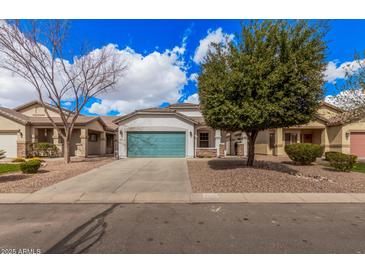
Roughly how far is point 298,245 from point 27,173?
478 inches

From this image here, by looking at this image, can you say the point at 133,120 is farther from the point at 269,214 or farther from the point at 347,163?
the point at 347,163

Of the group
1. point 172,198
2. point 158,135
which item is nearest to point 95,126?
point 158,135

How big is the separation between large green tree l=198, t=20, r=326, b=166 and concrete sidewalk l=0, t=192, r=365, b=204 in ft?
10.6

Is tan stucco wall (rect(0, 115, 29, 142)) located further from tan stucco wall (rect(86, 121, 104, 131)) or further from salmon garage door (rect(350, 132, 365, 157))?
salmon garage door (rect(350, 132, 365, 157))

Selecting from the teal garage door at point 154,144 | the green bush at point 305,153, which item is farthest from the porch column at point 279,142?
the teal garage door at point 154,144

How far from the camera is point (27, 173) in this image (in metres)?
9.45

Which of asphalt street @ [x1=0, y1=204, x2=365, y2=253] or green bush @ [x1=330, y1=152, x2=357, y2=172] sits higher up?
green bush @ [x1=330, y1=152, x2=357, y2=172]

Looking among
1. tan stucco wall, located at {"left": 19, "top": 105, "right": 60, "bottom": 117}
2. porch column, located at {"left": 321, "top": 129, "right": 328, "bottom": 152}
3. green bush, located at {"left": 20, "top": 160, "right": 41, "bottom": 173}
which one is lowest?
Answer: green bush, located at {"left": 20, "top": 160, "right": 41, "bottom": 173}

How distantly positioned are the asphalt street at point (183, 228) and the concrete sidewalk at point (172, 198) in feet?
0.99

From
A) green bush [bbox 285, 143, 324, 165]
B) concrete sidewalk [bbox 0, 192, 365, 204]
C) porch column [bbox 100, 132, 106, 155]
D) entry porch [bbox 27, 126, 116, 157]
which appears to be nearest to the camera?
concrete sidewalk [bbox 0, 192, 365, 204]

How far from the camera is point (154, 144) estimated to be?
55.1 ft

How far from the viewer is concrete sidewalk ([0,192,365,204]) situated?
5512 mm

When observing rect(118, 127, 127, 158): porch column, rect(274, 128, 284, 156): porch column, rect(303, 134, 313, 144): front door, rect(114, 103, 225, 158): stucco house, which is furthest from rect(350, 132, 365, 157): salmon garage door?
rect(118, 127, 127, 158): porch column

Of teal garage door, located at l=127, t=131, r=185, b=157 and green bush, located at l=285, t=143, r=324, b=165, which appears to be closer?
green bush, located at l=285, t=143, r=324, b=165
